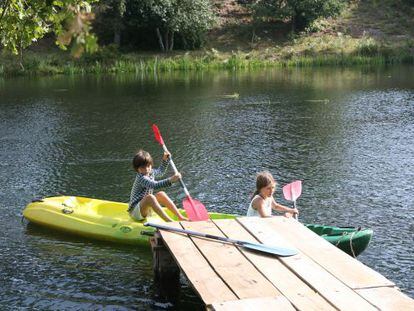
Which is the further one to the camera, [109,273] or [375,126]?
[375,126]

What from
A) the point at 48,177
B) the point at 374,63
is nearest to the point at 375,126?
the point at 48,177

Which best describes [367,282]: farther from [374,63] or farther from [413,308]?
[374,63]

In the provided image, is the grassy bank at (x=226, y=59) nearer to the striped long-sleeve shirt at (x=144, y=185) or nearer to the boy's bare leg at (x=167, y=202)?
the striped long-sleeve shirt at (x=144, y=185)

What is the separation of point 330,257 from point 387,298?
1.06 m

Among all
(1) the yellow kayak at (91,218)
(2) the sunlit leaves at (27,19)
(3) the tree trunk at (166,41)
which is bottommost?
(1) the yellow kayak at (91,218)

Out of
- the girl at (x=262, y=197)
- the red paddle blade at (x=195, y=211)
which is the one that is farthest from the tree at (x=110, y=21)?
the girl at (x=262, y=197)

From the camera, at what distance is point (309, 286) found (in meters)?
5.68

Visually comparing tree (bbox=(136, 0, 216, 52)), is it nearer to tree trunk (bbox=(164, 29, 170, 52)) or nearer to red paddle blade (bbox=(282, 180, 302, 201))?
tree trunk (bbox=(164, 29, 170, 52))

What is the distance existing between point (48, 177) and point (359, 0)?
120ft

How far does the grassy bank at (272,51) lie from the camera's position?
35438 millimetres

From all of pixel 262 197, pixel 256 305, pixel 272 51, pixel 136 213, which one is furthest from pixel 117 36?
pixel 256 305

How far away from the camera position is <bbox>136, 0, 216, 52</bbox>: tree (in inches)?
1444

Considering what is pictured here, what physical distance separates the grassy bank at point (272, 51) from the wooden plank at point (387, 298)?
2975cm

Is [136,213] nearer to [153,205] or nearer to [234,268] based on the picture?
[153,205]
